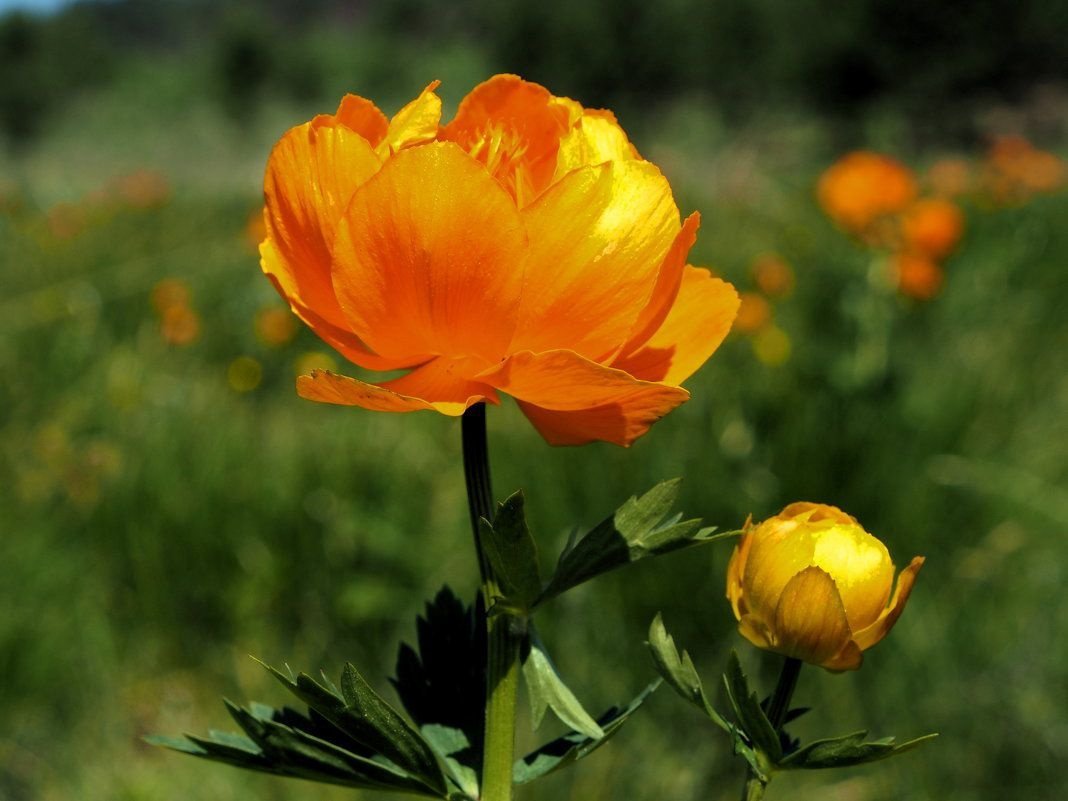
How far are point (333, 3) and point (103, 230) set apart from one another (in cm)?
5928

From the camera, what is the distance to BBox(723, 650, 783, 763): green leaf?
301 millimetres

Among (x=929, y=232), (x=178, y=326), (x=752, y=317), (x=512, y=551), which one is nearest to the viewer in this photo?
(x=512, y=551)

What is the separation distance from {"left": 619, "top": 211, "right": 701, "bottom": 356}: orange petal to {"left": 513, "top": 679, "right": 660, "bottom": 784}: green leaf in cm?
11

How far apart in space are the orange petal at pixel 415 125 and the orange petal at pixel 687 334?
106 mm

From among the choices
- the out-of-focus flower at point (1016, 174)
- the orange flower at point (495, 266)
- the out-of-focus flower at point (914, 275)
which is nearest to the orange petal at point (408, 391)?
the orange flower at point (495, 266)

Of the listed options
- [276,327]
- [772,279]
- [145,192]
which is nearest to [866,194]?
[772,279]

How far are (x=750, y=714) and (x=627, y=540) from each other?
0.06 m

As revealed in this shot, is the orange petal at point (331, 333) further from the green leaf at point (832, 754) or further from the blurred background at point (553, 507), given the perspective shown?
the blurred background at point (553, 507)

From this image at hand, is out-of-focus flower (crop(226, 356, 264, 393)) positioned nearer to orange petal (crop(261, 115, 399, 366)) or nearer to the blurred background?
the blurred background

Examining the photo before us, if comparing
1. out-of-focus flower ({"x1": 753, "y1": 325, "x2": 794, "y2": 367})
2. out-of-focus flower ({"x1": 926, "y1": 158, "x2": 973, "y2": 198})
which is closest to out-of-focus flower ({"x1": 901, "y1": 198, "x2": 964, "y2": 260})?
out-of-focus flower ({"x1": 753, "y1": 325, "x2": 794, "y2": 367})

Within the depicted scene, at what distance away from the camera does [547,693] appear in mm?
325

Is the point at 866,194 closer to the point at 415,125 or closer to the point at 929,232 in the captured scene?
the point at 929,232

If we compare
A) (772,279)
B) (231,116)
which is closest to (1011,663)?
(772,279)

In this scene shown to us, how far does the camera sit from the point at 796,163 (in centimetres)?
587
